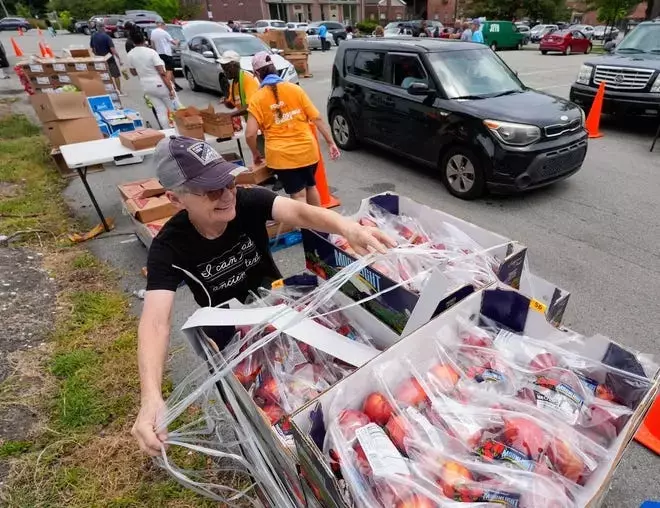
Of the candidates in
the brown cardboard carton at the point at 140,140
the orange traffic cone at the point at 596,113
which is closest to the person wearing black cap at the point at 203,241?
the brown cardboard carton at the point at 140,140

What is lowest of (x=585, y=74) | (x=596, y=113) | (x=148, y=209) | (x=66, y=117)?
(x=596, y=113)

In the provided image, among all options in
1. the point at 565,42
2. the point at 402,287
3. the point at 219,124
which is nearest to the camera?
the point at 402,287

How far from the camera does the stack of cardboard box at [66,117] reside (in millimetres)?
6047

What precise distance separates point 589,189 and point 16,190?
798 centimetres

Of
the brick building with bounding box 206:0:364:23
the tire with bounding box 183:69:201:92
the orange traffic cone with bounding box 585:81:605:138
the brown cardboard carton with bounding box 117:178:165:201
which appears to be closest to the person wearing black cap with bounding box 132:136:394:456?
the brown cardboard carton with bounding box 117:178:165:201

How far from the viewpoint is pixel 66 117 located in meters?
6.07

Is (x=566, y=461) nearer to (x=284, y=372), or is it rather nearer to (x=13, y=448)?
(x=284, y=372)

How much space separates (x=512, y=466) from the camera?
990 mm

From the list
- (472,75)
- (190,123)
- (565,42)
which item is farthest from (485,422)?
(565,42)

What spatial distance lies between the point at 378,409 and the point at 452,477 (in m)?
Answer: 0.25

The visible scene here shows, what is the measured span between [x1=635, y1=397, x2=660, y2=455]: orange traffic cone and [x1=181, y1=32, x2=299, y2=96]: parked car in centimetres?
970

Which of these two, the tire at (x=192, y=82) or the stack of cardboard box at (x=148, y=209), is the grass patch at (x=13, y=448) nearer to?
the stack of cardboard box at (x=148, y=209)

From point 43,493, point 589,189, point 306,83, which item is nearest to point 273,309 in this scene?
point 43,493

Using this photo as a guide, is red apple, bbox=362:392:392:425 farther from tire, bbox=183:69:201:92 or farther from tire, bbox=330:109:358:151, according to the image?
tire, bbox=183:69:201:92
